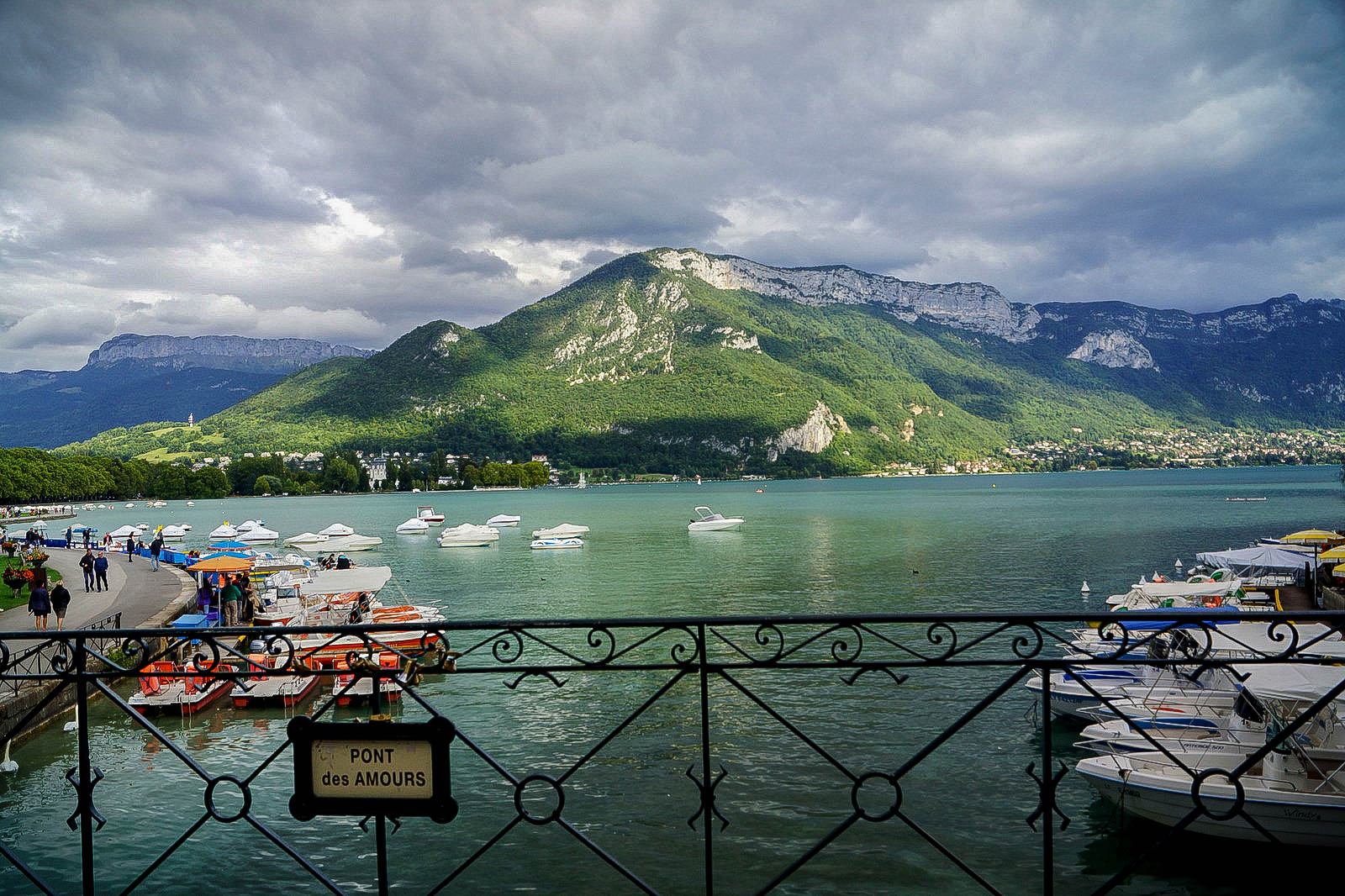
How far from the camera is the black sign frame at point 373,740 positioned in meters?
2.61

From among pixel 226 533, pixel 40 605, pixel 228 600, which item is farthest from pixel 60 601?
pixel 226 533

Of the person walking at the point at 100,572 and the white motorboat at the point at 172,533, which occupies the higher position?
the person walking at the point at 100,572

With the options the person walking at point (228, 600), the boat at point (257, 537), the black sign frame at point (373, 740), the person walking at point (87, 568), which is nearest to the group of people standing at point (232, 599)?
the person walking at point (228, 600)

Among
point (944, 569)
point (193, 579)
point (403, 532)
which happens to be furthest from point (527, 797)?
point (403, 532)

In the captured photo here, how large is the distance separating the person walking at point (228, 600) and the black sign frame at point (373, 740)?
73.9ft

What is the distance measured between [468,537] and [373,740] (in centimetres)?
5004

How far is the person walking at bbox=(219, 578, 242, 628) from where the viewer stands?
22422mm

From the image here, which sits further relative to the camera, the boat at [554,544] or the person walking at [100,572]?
the boat at [554,544]

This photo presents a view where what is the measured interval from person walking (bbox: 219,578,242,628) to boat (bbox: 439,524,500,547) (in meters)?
27.0

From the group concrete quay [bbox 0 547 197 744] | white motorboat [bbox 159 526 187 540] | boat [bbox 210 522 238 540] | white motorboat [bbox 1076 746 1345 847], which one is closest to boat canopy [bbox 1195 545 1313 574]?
white motorboat [bbox 1076 746 1345 847]

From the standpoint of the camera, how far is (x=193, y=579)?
28.3m

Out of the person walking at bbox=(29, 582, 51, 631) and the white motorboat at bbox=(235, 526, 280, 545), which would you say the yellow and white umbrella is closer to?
the person walking at bbox=(29, 582, 51, 631)

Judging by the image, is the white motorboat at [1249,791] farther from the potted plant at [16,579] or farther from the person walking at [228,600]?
the potted plant at [16,579]

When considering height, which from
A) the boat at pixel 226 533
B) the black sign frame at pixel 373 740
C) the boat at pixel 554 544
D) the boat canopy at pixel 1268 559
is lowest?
the boat at pixel 554 544
